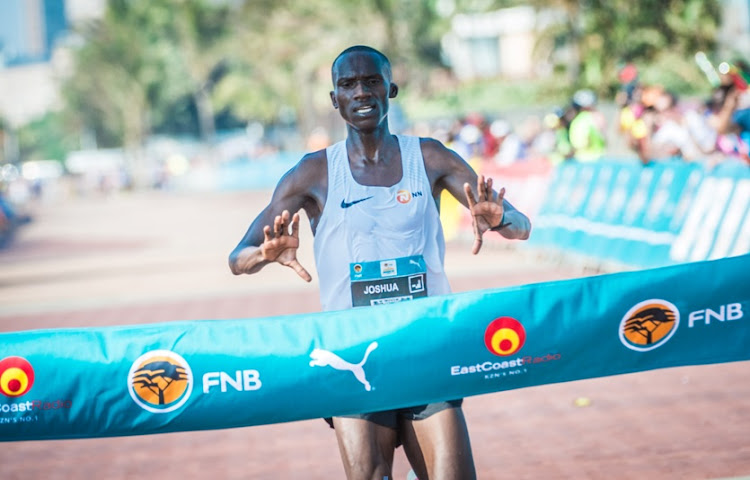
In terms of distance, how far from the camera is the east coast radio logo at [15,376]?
3600mm

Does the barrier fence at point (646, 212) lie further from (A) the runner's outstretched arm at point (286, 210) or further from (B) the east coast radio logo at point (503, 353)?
(A) the runner's outstretched arm at point (286, 210)

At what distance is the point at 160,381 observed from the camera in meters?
3.61

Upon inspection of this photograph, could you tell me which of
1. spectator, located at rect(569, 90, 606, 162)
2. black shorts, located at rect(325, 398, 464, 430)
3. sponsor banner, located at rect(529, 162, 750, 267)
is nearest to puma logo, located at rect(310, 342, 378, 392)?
black shorts, located at rect(325, 398, 464, 430)

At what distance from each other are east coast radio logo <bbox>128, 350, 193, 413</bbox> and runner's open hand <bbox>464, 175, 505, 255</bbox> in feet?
3.69

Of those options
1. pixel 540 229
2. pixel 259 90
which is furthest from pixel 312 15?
pixel 540 229

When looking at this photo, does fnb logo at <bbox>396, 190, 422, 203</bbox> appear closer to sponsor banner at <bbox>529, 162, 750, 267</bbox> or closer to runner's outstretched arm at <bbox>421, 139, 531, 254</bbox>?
runner's outstretched arm at <bbox>421, 139, 531, 254</bbox>

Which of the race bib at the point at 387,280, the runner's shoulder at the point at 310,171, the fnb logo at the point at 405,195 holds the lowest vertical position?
the race bib at the point at 387,280

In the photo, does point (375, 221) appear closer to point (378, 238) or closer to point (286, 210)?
point (378, 238)

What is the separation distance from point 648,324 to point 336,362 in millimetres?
1125

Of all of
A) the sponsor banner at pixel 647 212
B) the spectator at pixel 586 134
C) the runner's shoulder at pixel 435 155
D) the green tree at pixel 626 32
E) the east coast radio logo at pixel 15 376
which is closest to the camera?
the east coast radio logo at pixel 15 376

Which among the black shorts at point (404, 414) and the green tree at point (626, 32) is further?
the green tree at point (626, 32)

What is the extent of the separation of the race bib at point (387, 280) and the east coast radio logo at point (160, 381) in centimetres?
68

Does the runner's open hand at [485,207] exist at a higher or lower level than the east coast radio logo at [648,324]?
higher

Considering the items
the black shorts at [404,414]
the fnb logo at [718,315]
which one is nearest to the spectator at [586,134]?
the fnb logo at [718,315]
